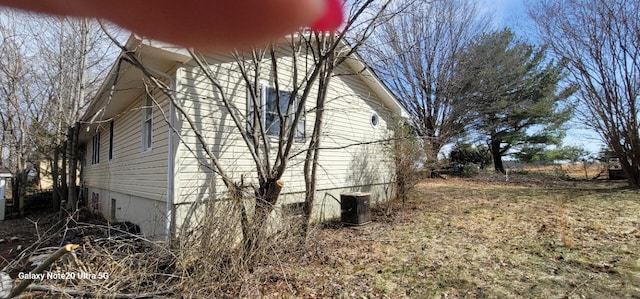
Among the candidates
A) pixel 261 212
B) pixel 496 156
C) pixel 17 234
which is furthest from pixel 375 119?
pixel 496 156

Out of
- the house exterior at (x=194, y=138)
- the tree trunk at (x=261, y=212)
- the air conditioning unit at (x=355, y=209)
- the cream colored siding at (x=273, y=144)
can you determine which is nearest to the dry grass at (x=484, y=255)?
the air conditioning unit at (x=355, y=209)

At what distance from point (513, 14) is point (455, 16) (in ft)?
14.7

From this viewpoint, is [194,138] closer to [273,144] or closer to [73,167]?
[273,144]

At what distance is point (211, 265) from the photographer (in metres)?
3.52

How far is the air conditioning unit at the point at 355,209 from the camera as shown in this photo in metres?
6.96

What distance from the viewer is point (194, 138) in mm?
5414

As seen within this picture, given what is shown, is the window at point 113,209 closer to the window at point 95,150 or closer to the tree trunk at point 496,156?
the window at point 95,150

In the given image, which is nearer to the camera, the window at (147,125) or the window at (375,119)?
the window at (147,125)

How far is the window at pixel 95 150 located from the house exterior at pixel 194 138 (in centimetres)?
167

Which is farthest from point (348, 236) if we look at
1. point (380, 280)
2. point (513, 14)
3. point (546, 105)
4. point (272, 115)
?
point (546, 105)

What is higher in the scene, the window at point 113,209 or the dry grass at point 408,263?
the window at point 113,209

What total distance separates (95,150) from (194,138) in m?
9.73

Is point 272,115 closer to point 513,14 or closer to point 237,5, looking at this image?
point 237,5

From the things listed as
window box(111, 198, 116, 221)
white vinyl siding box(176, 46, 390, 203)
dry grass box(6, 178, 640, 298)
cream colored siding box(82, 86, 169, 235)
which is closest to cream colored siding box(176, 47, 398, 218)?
white vinyl siding box(176, 46, 390, 203)
